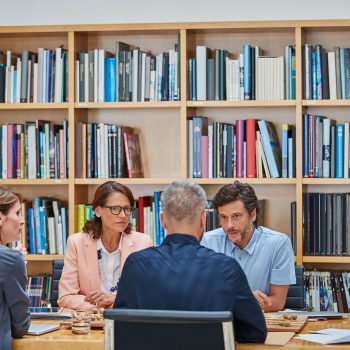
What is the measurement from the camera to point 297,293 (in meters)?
4.35

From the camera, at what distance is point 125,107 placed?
5.45 m

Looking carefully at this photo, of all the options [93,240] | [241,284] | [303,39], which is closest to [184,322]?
[241,284]

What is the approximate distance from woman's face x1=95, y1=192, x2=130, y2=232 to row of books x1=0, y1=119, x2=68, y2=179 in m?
1.14

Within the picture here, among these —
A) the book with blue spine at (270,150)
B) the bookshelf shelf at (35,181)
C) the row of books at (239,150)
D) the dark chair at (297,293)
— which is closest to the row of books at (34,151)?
the bookshelf shelf at (35,181)

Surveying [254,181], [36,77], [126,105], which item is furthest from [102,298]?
[36,77]

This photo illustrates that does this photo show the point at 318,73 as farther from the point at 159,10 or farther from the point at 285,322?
the point at 285,322

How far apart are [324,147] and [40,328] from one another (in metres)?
2.50

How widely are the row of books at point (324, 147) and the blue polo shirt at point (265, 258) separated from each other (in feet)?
3.54

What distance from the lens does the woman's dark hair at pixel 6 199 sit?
347 centimetres

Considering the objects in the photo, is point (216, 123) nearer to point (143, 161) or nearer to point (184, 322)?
point (143, 161)

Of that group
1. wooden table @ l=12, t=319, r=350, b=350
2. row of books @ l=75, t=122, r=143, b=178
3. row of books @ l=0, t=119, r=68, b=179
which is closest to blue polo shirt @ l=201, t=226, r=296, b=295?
wooden table @ l=12, t=319, r=350, b=350

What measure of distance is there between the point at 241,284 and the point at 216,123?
2.59m

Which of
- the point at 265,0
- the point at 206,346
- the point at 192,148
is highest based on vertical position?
the point at 265,0

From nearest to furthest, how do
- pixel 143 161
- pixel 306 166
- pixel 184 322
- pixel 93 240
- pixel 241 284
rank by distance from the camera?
pixel 184 322 → pixel 241 284 → pixel 93 240 → pixel 306 166 → pixel 143 161
